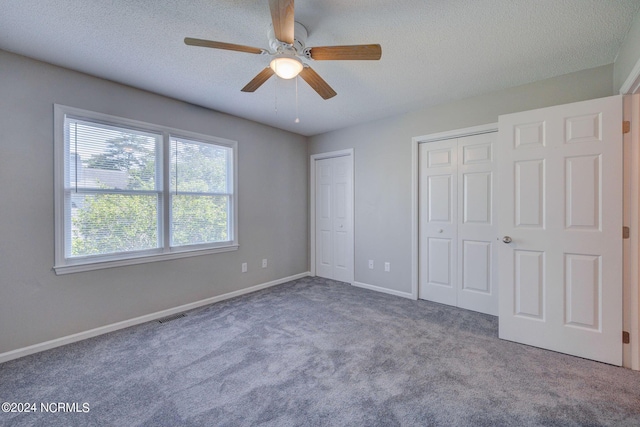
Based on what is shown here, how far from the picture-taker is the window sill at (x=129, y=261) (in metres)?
2.45

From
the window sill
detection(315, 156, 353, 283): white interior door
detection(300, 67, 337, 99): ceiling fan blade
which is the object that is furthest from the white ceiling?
the window sill

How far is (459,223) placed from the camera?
129 inches

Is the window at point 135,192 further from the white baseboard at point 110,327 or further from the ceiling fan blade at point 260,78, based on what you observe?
the ceiling fan blade at point 260,78

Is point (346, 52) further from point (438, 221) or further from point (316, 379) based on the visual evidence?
point (438, 221)

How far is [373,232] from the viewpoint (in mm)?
4027

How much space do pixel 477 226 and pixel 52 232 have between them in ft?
14.1

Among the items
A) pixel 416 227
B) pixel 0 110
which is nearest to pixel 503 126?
pixel 416 227

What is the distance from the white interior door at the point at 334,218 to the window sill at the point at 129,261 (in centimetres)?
168

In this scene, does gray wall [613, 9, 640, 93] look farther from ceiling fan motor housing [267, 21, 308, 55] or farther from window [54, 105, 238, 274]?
window [54, 105, 238, 274]

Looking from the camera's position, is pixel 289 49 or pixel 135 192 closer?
pixel 289 49

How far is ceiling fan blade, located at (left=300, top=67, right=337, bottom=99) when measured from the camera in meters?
1.94

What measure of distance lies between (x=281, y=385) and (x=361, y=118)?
11.0ft

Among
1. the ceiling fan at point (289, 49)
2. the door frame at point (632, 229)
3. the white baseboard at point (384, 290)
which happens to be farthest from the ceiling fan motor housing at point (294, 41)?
the white baseboard at point (384, 290)

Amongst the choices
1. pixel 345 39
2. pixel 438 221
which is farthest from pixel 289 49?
pixel 438 221
